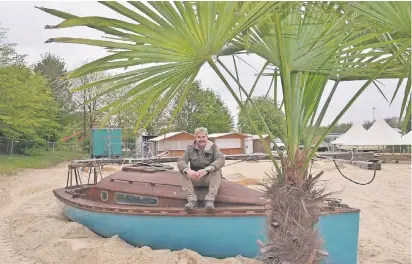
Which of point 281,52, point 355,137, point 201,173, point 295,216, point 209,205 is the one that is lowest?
point 209,205

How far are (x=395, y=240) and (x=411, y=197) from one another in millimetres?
8750

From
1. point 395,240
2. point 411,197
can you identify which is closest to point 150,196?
point 395,240

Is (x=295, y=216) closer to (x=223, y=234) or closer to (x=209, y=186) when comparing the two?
(x=223, y=234)

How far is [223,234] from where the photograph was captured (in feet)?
19.0

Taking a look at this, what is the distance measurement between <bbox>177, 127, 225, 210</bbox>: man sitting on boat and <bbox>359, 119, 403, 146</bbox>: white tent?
Result: 28.9 meters

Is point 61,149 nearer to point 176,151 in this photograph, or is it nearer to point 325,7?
point 176,151

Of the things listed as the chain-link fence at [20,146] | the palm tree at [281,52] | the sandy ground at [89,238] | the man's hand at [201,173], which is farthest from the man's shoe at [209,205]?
the chain-link fence at [20,146]

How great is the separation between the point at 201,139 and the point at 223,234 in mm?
1435

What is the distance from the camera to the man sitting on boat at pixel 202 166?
5917mm

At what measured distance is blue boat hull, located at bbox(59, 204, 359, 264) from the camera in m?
5.58

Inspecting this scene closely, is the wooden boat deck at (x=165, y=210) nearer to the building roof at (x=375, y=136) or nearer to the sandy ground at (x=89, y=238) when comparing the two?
the sandy ground at (x=89, y=238)

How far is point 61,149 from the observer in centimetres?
4150

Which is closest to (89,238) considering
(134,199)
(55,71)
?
(134,199)

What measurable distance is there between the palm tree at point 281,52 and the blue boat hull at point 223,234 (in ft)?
8.01
